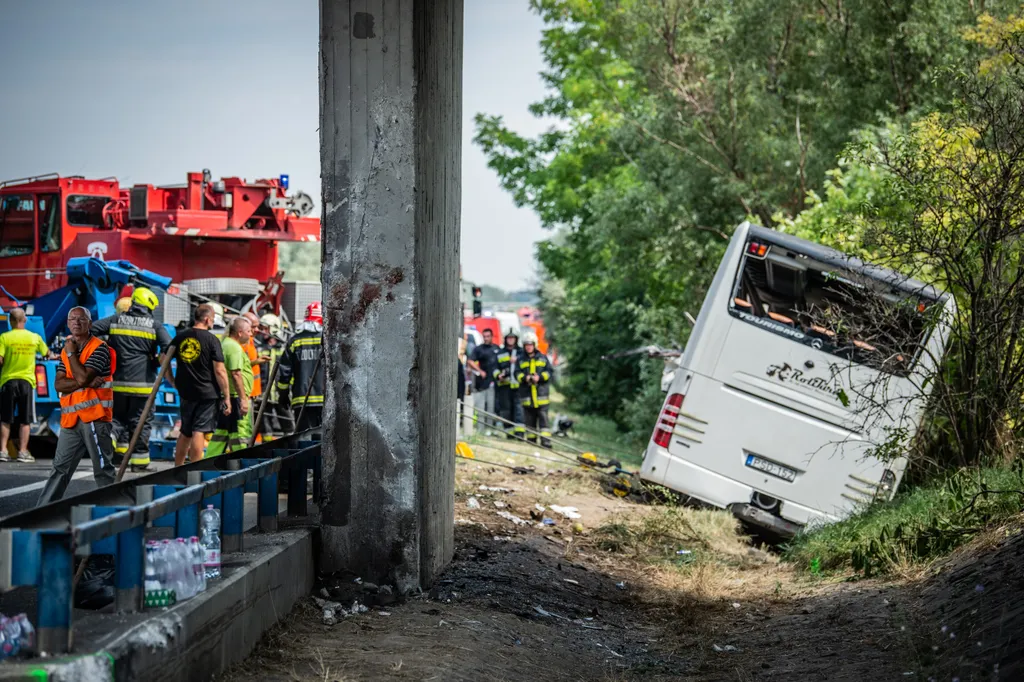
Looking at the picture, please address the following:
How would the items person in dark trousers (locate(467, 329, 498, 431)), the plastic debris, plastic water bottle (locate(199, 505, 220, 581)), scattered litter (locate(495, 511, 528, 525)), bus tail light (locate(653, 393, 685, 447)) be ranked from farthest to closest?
1. person in dark trousers (locate(467, 329, 498, 431))
2. bus tail light (locate(653, 393, 685, 447))
3. scattered litter (locate(495, 511, 528, 525))
4. the plastic debris
5. plastic water bottle (locate(199, 505, 220, 581))

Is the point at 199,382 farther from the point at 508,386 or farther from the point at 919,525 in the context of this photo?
the point at 508,386

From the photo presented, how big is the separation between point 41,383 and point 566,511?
23.3ft

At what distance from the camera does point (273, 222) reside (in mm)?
20000

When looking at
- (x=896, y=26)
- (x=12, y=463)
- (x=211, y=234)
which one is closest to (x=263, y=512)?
(x=12, y=463)

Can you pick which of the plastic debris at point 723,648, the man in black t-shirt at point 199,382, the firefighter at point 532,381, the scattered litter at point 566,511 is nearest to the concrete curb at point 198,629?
the plastic debris at point 723,648

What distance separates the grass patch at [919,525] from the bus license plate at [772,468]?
1560mm

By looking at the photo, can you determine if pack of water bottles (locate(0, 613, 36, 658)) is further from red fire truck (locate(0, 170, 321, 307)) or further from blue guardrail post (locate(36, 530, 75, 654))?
red fire truck (locate(0, 170, 321, 307))

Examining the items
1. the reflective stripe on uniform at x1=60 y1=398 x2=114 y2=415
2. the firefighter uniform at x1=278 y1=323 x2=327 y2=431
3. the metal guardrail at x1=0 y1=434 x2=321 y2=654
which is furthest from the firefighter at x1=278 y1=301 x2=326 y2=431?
the metal guardrail at x1=0 y1=434 x2=321 y2=654

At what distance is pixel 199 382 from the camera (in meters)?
11.6

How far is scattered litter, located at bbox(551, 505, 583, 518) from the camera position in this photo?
12.1m

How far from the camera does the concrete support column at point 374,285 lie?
7.00m

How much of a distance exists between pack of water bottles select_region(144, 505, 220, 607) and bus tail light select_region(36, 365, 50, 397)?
10398mm

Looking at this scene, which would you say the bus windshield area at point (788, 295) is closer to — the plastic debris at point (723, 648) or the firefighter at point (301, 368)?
the firefighter at point (301, 368)

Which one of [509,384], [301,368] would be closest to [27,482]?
[301,368]
